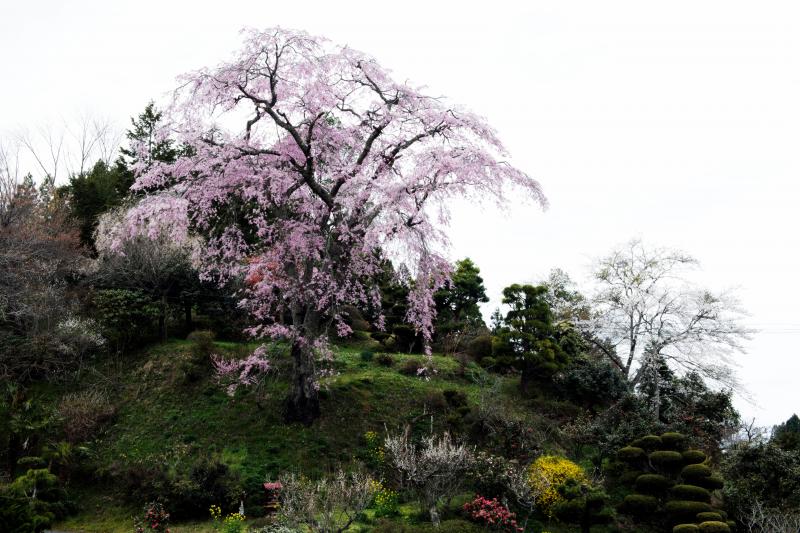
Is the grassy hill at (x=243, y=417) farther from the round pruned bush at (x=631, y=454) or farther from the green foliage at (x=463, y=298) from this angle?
the green foliage at (x=463, y=298)

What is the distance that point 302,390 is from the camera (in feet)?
54.7

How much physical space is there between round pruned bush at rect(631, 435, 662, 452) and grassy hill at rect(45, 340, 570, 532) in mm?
2426

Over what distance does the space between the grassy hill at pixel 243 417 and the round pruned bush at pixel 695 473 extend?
378 centimetres

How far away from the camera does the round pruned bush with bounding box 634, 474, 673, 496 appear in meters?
13.8

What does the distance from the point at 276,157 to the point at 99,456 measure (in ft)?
32.7

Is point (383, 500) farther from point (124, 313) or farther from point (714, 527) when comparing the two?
point (124, 313)

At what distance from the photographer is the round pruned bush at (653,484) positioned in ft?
45.3

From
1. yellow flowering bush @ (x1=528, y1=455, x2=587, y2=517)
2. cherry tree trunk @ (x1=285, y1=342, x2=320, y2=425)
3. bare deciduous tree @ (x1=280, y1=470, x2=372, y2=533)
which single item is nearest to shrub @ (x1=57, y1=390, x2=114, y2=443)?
cherry tree trunk @ (x1=285, y1=342, x2=320, y2=425)

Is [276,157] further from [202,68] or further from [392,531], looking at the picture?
[392,531]

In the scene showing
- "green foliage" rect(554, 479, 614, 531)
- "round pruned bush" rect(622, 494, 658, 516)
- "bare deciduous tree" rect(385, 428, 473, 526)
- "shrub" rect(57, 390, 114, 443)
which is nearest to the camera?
"bare deciduous tree" rect(385, 428, 473, 526)

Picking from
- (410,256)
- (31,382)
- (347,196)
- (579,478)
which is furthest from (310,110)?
(31,382)

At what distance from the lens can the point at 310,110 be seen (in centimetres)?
1591

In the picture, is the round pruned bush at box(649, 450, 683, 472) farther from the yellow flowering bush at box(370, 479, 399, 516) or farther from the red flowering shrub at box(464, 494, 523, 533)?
the yellow flowering bush at box(370, 479, 399, 516)

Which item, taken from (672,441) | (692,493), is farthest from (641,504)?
(672,441)
